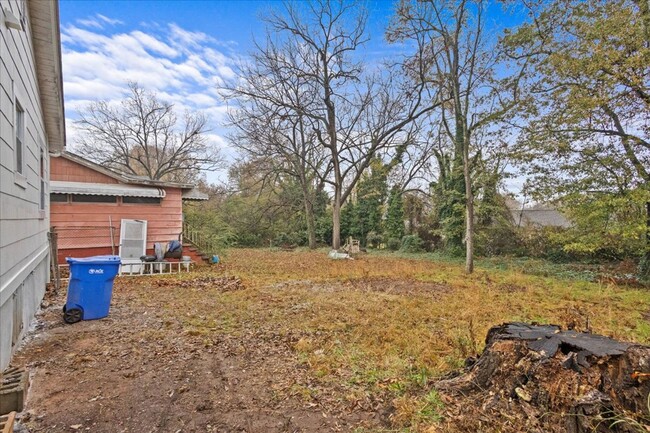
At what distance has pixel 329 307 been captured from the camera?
243 inches

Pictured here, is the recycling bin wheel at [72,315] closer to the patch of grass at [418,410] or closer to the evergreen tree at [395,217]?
the patch of grass at [418,410]

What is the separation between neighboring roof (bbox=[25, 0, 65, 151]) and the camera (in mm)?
4461

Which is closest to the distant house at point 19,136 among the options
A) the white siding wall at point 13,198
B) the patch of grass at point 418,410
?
the white siding wall at point 13,198

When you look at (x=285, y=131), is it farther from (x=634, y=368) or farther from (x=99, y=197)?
(x=634, y=368)

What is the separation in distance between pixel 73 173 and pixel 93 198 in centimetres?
86

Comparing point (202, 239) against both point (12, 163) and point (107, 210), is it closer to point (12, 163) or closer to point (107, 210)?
point (107, 210)

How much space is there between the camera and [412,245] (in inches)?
738

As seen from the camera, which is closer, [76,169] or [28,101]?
[28,101]

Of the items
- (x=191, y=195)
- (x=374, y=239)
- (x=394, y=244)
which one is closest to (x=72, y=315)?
(x=191, y=195)

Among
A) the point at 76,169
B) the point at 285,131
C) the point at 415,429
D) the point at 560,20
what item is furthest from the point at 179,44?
the point at 415,429

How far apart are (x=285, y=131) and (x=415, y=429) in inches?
751

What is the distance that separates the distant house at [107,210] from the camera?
9367mm

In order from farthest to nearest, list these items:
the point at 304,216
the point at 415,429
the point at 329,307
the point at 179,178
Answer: the point at 179,178
the point at 304,216
the point at 329,307
the point at 415,429

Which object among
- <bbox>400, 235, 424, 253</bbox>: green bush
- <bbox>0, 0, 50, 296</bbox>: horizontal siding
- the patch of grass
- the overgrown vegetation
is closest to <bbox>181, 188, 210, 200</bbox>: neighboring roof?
the overgrown vegetation
